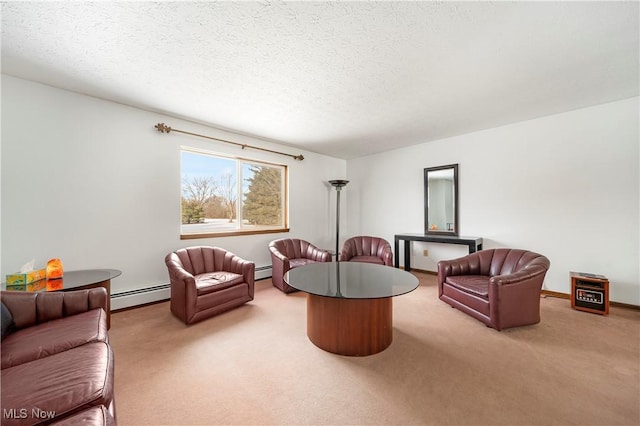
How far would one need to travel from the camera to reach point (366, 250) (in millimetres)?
4570

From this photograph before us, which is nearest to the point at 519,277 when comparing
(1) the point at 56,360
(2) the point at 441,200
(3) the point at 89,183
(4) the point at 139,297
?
(2) the point at 441,200

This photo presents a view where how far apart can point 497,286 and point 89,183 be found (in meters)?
4.51

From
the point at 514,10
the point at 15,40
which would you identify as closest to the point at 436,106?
the point at 514,10

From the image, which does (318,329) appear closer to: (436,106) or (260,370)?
(260,370)

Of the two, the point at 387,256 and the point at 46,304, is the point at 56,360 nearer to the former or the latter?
the point at 46,304

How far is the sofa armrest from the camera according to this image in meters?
1.62

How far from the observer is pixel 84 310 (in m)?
1.83

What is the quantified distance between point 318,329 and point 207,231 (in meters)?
2.50

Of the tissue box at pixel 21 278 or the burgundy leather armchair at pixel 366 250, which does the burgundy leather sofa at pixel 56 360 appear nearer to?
the tissue box at pixel 21 278

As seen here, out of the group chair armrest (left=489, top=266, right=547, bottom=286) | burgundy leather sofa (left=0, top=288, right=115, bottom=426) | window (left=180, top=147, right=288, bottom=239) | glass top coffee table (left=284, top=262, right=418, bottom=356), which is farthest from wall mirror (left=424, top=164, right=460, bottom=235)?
burgundy leather sofa (left=0, top=288, right=115, bottom=426)

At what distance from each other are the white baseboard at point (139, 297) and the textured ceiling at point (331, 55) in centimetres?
232

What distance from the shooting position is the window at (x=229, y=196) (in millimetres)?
3645

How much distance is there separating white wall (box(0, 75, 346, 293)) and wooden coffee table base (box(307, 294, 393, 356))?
244cm

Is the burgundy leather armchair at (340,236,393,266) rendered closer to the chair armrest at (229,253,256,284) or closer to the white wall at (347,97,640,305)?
the white wall at (347,97,640,305)
